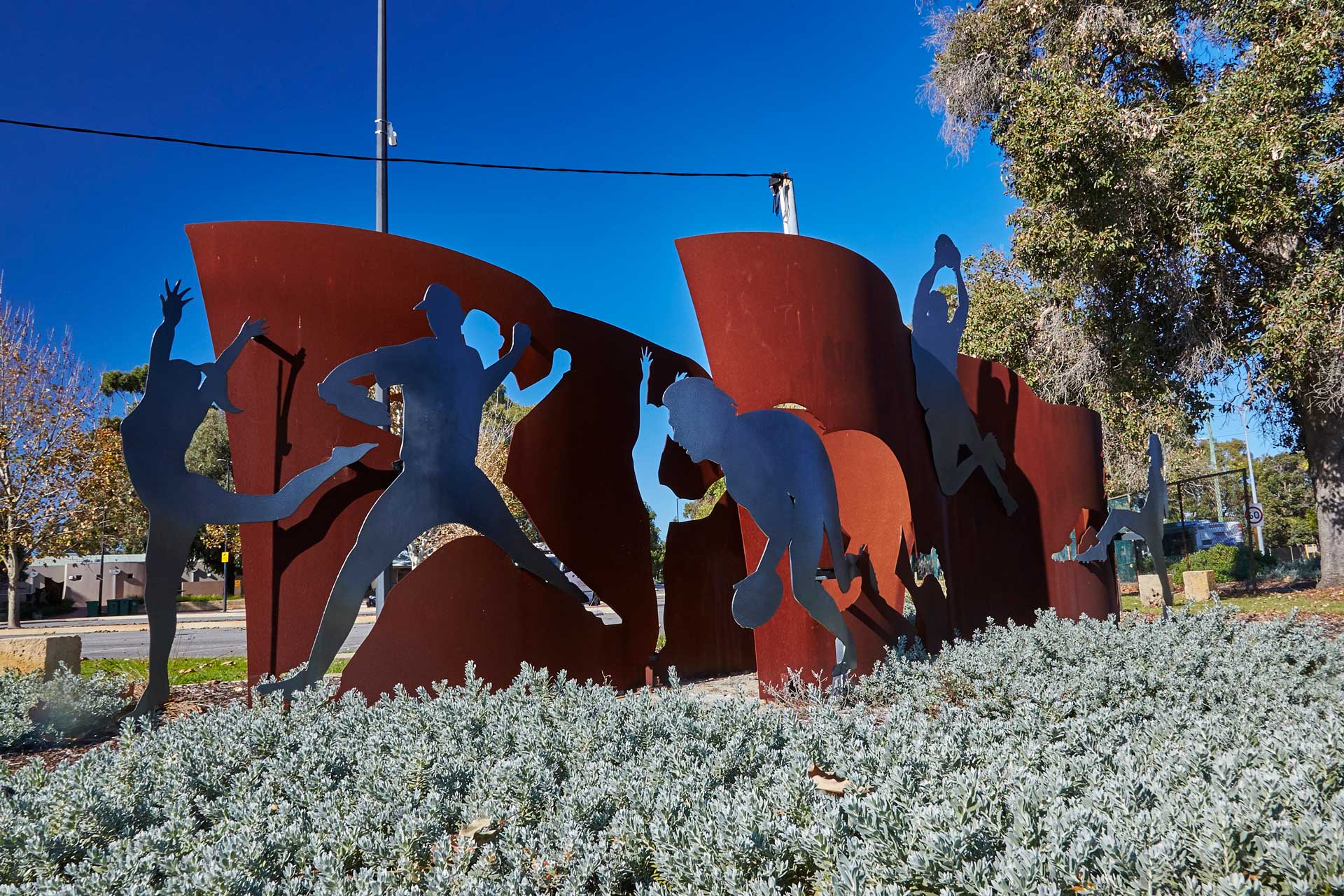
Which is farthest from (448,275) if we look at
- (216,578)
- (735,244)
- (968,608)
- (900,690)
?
(216,578)

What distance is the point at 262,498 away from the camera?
6117 mm

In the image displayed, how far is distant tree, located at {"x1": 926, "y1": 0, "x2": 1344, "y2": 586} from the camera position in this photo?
13367mm

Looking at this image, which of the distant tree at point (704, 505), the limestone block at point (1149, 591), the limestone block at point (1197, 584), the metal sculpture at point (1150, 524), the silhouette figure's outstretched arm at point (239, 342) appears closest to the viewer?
the silhouette figure's outstretched arm at point (239, 342)

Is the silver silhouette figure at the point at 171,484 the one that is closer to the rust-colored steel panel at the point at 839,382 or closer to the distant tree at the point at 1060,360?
the rust-colored steel panel at the point at 839,382

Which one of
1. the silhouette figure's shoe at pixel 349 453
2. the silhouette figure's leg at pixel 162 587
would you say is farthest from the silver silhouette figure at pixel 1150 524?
the silhouette figure's leg at pixel 162 587

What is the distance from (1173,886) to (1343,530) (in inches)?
670

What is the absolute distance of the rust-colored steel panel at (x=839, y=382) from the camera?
290 inches

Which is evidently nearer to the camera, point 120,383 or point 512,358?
point 512,358

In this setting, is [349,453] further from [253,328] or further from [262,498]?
[253,328]

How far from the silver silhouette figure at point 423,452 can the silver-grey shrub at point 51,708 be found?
69.1 inches

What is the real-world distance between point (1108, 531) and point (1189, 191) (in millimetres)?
7275

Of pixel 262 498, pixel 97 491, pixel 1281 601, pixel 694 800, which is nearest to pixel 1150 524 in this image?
pixel 1281 601

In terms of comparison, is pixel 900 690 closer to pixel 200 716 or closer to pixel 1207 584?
pixel 200 716

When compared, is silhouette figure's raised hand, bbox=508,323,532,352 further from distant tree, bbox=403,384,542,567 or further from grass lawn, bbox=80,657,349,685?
distant tree, bbox=403,384,542,567
